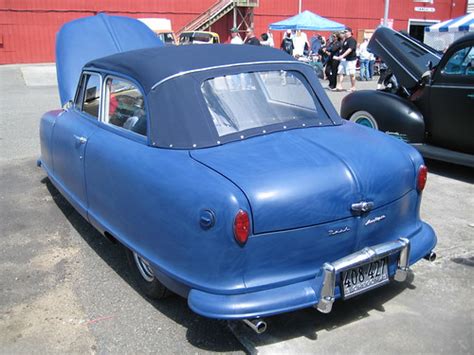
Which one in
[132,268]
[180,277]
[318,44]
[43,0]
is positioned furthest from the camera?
[43,0]

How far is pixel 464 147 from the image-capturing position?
5820mm

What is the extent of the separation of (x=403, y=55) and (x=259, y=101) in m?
3.94

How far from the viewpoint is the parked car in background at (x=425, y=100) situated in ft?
19.0

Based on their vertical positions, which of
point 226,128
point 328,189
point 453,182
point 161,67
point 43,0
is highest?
point 43,0

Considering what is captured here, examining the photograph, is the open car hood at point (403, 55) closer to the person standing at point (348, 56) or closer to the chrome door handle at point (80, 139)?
the chrome door handle at point (80, 139)

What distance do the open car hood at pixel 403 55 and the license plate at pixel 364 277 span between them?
4210 millimetres

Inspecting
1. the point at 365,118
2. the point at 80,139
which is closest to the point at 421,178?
the point at 80,139

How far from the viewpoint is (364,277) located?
2854 mm

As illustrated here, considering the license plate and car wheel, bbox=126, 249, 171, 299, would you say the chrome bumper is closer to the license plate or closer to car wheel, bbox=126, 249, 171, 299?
the license plate

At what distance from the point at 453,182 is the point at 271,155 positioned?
3826mm

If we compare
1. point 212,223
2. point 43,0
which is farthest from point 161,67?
point 43,0

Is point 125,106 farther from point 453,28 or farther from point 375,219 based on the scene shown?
point 453,28

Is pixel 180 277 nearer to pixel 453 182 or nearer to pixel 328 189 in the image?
pixel 328 189

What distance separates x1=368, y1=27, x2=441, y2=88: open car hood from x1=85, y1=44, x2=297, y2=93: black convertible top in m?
3.22
